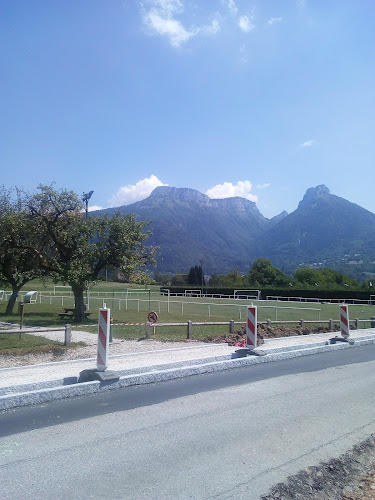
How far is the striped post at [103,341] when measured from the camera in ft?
28.6

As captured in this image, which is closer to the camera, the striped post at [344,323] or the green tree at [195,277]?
the striped post at [344,323]

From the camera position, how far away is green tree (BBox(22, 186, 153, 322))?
2209cm

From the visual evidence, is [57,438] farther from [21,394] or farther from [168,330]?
[168,330]

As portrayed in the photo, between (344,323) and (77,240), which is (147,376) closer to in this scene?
(344,323)

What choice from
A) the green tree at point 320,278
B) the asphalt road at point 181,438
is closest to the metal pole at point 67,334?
the asphalt road at point 181,438

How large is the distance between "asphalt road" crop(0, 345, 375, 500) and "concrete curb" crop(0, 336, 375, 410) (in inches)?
8.0

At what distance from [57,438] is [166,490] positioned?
6.39ft

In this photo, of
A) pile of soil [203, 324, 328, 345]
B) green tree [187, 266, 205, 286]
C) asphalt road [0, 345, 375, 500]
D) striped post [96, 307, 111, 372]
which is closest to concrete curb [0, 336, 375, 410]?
asphalt road [0, 345, 375, 500]

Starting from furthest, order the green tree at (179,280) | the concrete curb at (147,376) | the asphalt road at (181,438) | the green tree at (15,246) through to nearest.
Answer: the green tree at (179,280) → the green tree at (15,246) → the concrete curb at (147,376) → the asphalt road at (181,438)

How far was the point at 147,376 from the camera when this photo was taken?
8.79 meters

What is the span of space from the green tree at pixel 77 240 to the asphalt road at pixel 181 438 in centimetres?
1419

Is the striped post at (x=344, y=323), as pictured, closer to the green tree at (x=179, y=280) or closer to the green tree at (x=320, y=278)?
→ the green tree at (x=320, y=278)

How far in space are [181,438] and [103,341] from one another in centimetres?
365

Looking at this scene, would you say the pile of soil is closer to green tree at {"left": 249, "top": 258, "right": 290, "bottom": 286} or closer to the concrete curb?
the concrete curb
